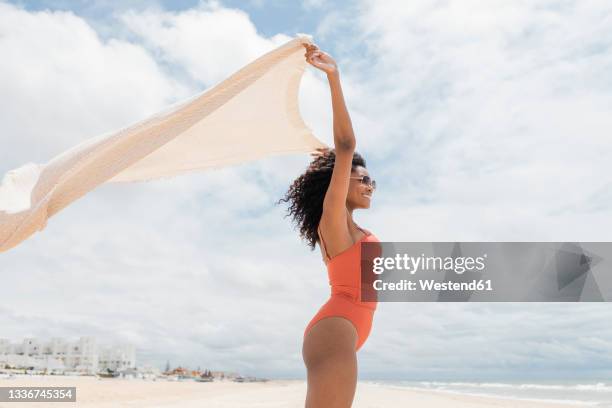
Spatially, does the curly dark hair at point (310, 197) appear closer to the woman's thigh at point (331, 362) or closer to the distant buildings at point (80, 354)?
the woman's thigh at point (331, 362)

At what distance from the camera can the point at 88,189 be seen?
3186 mm

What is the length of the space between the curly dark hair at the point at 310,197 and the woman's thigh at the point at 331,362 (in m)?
0.73

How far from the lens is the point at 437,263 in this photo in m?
5.21

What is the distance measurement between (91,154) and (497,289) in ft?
14.7

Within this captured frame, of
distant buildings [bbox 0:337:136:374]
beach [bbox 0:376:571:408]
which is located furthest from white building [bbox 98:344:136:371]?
beach [bbox 0:376:571:408]

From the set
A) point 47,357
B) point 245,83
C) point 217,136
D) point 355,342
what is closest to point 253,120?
point 217,136

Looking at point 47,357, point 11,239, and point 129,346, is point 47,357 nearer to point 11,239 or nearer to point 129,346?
point 129,346

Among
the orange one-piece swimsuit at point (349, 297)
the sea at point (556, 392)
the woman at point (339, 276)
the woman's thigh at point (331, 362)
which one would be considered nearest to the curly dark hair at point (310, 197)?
the woman at point (339, 276)

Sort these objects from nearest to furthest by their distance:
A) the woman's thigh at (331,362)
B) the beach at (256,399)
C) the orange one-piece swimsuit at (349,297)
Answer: the woman's thigh at (331,362) → the orange one-piece swimsuit at (349,297) → the beach at (256,399)

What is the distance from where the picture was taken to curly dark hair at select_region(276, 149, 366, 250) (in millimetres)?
3477

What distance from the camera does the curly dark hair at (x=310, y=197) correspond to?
3477 mm

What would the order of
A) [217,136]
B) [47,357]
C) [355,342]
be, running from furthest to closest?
[47,357] < [217,136] < [355,342]

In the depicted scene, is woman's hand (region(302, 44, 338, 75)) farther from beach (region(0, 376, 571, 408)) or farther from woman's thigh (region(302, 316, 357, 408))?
beach (region(0, 376, 571, 408))

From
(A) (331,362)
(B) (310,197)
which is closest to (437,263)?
(B) (310,197)
